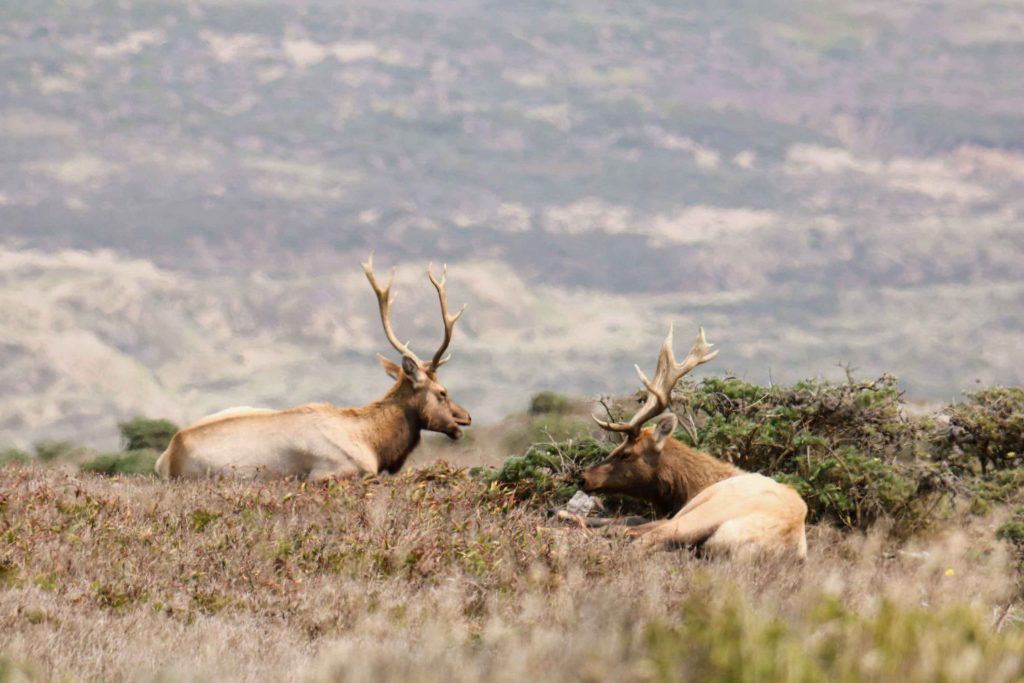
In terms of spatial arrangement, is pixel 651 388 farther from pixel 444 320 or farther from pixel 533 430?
pixel 533 430

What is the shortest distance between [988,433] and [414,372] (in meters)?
7.68

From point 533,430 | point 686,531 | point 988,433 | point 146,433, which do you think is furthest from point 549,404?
point 686,531

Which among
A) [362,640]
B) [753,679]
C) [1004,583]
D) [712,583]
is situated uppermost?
[753,679]

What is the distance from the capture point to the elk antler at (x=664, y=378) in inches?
434

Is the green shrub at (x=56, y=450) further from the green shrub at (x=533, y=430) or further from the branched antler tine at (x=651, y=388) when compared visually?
the branched antler tine at (x=651, y=388)

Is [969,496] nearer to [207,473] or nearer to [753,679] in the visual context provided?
[207,473]

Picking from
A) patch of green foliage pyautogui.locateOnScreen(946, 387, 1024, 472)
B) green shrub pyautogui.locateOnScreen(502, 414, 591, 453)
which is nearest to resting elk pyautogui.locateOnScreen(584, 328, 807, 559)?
patch of green foliage pyautogui.locateOnScreen(946, 387, 1024, 472)

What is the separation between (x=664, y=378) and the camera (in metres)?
11.3

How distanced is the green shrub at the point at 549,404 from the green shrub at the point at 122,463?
10496mm

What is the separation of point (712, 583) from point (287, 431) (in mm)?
8190

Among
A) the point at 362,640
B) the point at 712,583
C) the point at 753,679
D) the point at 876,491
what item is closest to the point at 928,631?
the point at 753,679

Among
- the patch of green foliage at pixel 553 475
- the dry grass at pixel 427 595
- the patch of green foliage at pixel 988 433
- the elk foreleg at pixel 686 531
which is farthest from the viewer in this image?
the patch of green foliage at pixel 988 433

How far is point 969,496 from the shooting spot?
1329 cm

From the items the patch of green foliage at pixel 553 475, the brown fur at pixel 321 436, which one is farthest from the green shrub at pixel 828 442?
the brown fur at pixel 321 436
